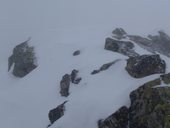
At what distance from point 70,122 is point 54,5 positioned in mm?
52251

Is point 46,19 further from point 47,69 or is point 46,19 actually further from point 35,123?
point 35,123

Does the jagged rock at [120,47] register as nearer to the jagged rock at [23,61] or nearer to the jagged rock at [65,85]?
the jagged rock at [65,85]

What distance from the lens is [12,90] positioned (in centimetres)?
4184

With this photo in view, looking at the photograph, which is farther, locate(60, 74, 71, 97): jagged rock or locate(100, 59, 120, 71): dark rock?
locate(60, 74, 71, 97): jagged rock

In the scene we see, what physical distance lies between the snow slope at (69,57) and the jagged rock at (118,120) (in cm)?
55

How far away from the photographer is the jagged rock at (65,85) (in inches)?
1392

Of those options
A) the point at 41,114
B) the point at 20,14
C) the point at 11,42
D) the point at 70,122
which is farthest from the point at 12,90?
the point at 20,14

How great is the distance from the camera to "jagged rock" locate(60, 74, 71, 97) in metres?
35.3

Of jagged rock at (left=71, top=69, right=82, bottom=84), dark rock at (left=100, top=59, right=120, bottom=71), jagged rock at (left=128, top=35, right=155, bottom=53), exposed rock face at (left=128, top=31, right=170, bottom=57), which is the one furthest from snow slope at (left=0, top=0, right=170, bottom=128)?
jagged rock at (left=128, top=35, right=155, bottom=53)

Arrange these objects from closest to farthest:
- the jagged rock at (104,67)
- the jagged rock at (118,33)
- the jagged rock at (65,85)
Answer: the jagged rock at (104,67) < the jagged rock at (65,85) < the jagged rock at (118,33)

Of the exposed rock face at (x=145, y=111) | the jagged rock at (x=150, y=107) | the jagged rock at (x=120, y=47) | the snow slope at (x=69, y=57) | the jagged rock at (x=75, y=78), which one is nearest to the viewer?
the jagged rock at (x=150, y=107)

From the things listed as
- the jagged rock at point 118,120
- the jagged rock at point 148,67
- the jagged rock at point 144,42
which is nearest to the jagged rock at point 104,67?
the jagged rock at point 148,67

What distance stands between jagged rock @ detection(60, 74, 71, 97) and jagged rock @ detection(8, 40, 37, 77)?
8.35m

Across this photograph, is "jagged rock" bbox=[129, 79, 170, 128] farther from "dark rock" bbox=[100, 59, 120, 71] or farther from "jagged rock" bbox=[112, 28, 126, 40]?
"jagged rock" bbox=[112, 28, 126, 40]
